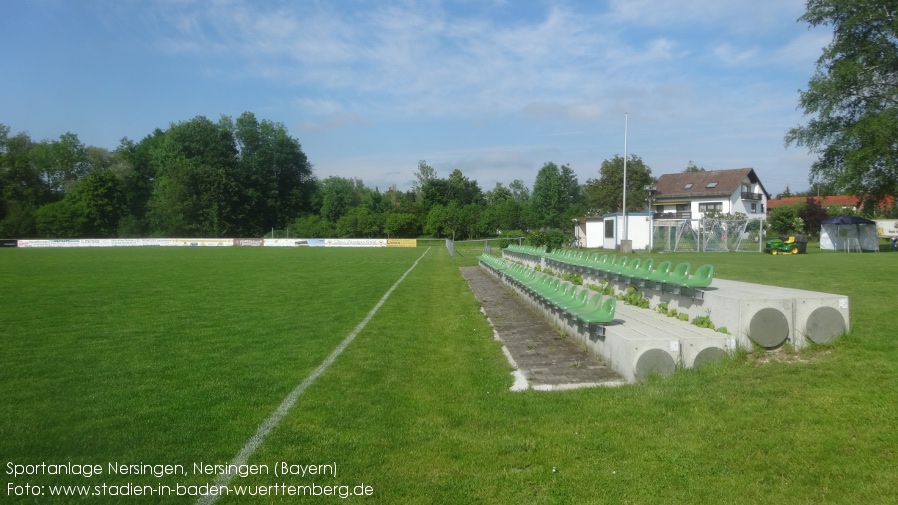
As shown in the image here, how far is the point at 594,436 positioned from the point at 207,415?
3.52m

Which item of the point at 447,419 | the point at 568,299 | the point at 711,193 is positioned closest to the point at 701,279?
the point at 568,299

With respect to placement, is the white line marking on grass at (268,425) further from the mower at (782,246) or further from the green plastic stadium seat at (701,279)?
the mower at (782,246)

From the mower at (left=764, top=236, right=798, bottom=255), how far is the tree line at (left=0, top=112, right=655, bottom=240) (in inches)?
1161

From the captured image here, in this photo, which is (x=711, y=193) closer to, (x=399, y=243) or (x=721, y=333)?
(x=399, y=243)

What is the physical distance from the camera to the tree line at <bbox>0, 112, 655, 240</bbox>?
72.2 meters

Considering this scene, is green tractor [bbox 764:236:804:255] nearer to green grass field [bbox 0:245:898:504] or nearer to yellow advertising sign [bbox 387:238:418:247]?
green grass field [bbox 0:245:898:504]

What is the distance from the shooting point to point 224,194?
274ft

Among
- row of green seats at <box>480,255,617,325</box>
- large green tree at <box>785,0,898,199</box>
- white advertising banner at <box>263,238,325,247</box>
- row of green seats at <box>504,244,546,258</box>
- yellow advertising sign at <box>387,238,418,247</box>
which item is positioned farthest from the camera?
white advertising banner at <box>263,238,325,247</box>

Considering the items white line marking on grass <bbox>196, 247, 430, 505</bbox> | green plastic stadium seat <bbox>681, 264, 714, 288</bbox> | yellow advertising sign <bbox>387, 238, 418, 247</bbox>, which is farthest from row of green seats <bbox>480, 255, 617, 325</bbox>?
yellow advertising sign <bbox>387, 238, 418, 247</bbox>

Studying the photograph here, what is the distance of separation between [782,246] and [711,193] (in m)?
32.5

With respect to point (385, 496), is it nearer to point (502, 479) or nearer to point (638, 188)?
point (502, 479)

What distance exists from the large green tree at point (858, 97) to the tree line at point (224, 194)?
33.1m

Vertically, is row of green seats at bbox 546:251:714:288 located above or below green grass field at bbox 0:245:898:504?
above

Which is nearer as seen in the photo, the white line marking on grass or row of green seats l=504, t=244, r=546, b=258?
the white line marking on grass
